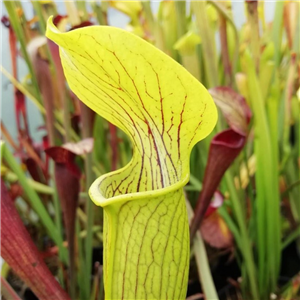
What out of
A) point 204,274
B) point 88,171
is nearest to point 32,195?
point 88,171

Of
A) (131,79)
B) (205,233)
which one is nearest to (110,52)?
(131,79)

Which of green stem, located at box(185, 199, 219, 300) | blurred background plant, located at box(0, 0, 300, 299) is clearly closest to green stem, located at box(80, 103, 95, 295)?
blurred background plant, located at box(0, 0, 300, 299)

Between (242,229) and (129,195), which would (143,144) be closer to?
(129,195)

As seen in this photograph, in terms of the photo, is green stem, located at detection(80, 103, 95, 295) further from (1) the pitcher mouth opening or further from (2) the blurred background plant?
(1) the pitcher mouth opening

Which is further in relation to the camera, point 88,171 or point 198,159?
point 198,159

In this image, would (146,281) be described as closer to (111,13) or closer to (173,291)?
(173,291)

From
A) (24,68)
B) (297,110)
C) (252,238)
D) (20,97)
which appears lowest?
(252,238)

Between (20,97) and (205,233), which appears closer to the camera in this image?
(205,233)

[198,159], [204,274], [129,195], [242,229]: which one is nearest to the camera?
[129,195]
